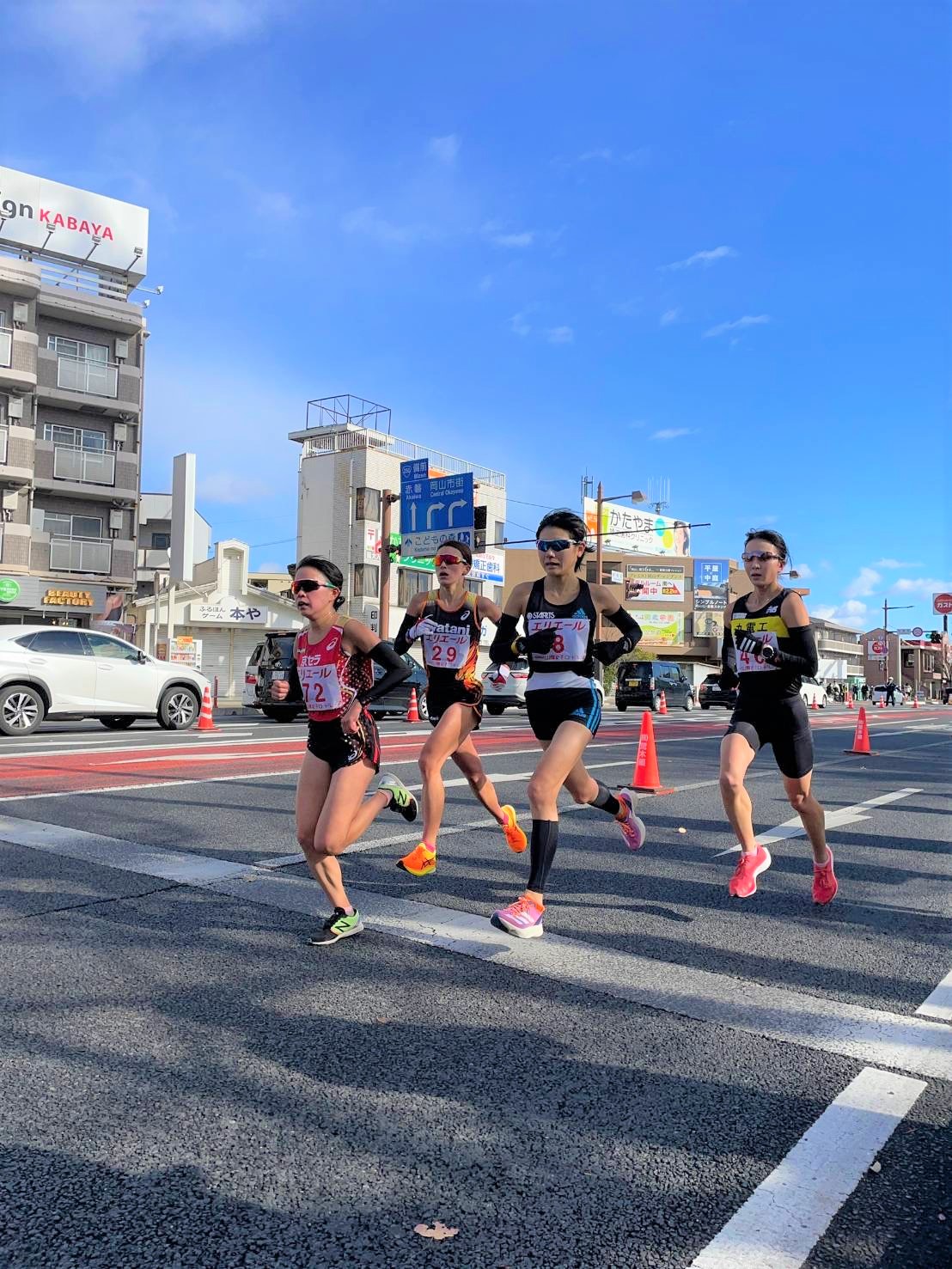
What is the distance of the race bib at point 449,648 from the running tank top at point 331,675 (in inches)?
48.7

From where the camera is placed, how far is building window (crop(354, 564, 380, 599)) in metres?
49.0

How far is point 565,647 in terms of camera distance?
484cm

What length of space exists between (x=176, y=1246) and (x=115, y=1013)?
143cm

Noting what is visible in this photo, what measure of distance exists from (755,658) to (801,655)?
0.77 feet

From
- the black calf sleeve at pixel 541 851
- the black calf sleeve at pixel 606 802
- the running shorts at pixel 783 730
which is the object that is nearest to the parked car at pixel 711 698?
the black calf sleeve at pixel 606 802

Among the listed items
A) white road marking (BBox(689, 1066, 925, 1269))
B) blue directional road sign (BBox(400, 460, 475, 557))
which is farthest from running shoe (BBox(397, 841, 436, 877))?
blue directional road sign (BBox(400, 460, 475, 557))

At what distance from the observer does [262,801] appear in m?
8.15

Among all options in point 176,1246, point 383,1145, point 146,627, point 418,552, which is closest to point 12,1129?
point 176,1246

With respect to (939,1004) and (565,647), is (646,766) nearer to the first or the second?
(565,647)

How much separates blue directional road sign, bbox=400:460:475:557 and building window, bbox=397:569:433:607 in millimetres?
14172

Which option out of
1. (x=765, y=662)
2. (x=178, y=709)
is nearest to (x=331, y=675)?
(x=765, y=662)

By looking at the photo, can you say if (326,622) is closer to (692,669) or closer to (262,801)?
(262,801)

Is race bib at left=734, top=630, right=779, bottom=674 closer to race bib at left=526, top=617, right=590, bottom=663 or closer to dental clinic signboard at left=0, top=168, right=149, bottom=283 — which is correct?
race bib at left=526, top=617, right=590, bottom=663

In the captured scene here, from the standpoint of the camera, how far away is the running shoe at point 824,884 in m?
5.29
